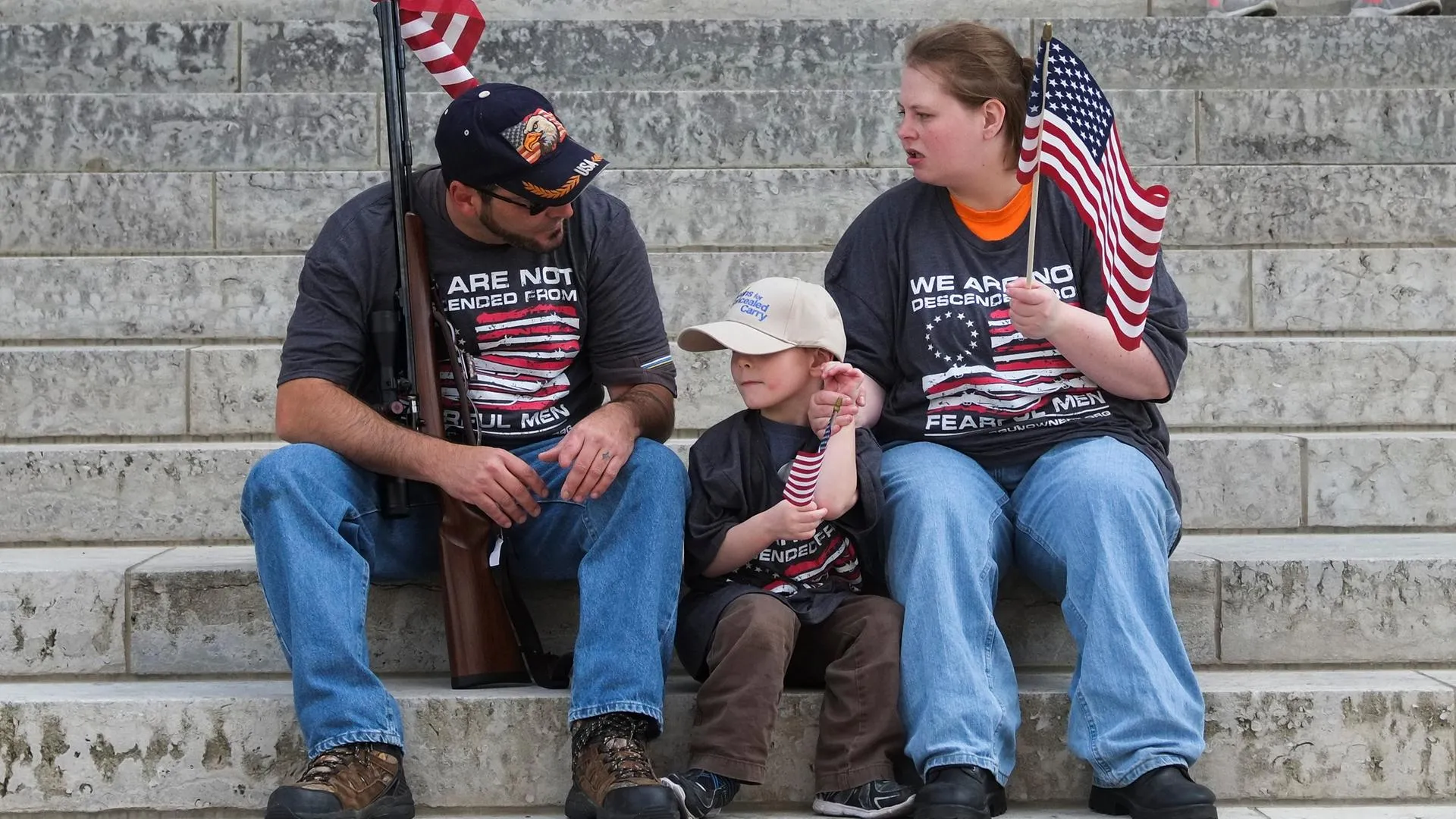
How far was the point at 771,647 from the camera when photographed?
297 centimetres

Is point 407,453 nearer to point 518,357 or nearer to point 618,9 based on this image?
point 518,357

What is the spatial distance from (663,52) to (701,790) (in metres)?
3.62

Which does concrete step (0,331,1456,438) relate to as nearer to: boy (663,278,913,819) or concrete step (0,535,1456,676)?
concrete step (0,535,1456,676)

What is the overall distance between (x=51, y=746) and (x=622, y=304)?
148 cm

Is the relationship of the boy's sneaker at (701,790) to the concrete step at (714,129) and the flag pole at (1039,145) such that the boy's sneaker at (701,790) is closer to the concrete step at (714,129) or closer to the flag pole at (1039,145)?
the flag pole at (1039,145)

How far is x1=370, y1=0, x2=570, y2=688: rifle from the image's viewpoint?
10.4 ft

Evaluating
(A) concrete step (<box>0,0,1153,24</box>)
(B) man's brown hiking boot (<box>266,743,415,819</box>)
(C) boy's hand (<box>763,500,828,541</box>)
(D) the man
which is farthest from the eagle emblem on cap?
(A) concrete step (<box>0,0,1153,24</box>)

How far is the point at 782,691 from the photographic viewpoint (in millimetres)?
3098

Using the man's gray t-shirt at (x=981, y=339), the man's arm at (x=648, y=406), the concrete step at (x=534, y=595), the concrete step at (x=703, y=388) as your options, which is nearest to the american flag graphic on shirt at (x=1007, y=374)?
the man's gray t-shirt at (x=981, y=339)

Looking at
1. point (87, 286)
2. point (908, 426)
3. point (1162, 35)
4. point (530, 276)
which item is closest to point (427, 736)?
point (530, 276)

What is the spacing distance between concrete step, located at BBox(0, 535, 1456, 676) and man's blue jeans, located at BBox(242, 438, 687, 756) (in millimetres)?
408

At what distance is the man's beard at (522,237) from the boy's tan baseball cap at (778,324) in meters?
0.37

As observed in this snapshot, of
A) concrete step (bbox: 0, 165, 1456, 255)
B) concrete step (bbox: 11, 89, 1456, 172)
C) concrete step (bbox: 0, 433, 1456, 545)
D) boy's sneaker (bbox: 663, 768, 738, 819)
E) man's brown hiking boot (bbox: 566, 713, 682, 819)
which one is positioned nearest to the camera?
man's brown hiking boot (bbox: 566, 713, 682, 819)

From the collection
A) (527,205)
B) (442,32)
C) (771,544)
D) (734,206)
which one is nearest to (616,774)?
(771,544)
